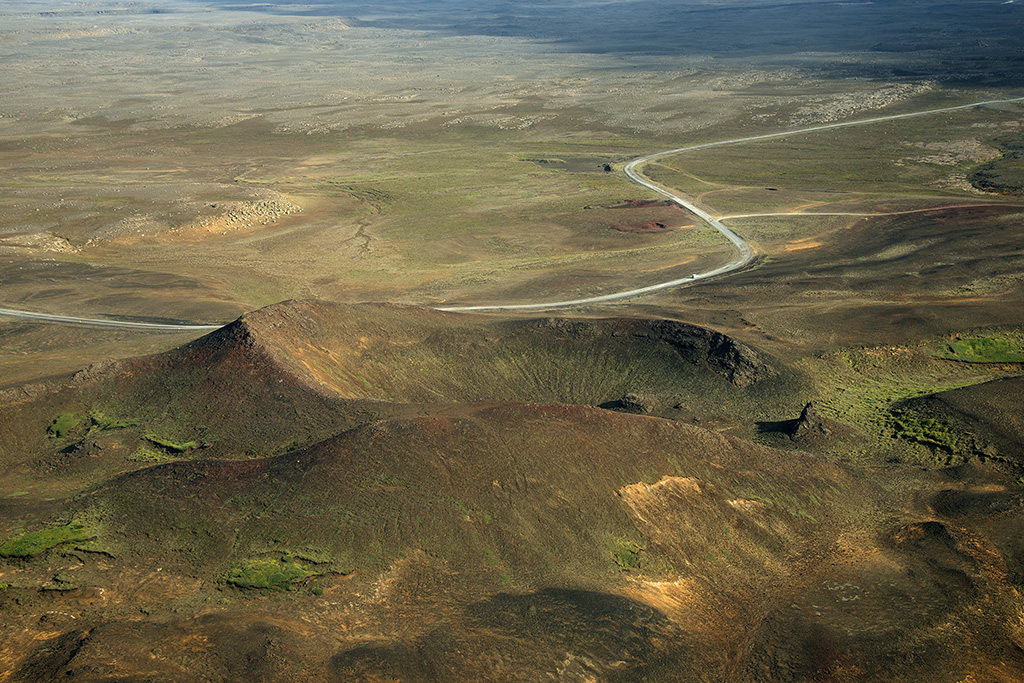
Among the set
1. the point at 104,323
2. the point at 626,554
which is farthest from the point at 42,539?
the point at 104,323

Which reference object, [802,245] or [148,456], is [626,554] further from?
[802,245]

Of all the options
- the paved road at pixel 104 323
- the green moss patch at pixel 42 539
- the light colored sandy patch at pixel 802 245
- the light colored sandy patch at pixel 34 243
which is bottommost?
the paved road at pixel 104 323

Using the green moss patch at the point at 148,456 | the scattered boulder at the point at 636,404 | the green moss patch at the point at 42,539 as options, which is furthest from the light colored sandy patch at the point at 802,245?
the green moss patch at the point at 42,539

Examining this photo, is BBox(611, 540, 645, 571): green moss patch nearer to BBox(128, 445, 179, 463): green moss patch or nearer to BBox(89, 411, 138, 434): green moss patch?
BBox(128, 445, 179, 463): green moss patch

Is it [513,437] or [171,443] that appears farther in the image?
[171,443]

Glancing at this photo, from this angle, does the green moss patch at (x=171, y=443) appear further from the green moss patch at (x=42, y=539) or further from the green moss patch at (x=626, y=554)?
the green moss patch at (x=626, y=554)

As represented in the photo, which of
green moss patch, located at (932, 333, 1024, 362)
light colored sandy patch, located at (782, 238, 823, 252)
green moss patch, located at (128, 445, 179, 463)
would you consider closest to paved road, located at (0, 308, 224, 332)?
green moss patch, located at (128, 445, 179, 463)
